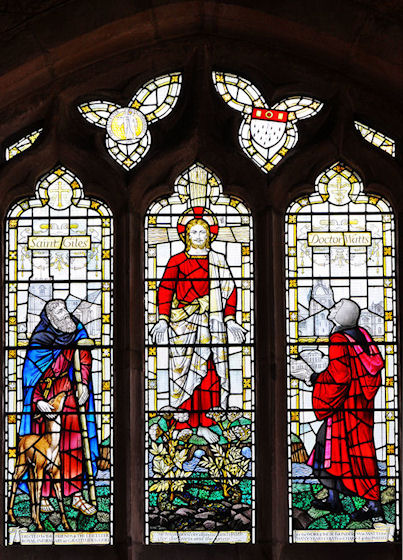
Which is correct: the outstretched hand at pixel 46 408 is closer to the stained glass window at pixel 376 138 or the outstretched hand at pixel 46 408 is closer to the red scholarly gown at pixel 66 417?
the red scholarly gown at pixel 66 417

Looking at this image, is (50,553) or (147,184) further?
(147,184)

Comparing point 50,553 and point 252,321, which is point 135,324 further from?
point 50,553

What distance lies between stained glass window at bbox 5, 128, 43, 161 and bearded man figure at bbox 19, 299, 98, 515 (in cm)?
121

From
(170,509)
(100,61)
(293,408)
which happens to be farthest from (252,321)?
(100,61)

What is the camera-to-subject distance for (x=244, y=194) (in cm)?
1262

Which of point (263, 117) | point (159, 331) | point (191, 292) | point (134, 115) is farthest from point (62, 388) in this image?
point (263, 117)

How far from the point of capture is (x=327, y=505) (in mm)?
12031

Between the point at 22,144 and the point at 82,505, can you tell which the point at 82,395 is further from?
the point at 22,144

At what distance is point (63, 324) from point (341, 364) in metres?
2.06

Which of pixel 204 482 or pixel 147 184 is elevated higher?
pixel 147 184

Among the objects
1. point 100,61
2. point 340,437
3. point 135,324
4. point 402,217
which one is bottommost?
point 340,437

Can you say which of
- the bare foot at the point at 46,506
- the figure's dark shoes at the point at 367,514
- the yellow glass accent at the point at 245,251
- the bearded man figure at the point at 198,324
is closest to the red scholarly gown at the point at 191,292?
the bearded man figure at the point at 198,324

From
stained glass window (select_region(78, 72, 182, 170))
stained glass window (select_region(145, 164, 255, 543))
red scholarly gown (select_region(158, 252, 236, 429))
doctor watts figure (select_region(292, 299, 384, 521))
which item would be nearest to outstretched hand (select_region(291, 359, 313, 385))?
doctor watts figure (select_region(292, 299, 384, 521))

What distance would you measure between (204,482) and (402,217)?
8.04 feet
